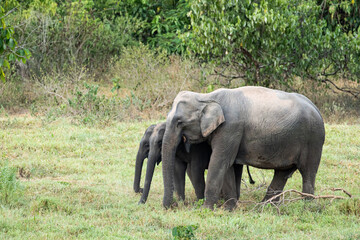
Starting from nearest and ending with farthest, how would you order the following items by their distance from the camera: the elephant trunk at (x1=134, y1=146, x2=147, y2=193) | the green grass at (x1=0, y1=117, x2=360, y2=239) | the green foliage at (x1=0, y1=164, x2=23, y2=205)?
1. the green grass at (x1=0, y1=117, x2=360, y2=239)
2. the green foliage at (x1=0, y1=164, x2=23, y2=205)
3. the elephant trunk at (x1=134, y1=146, x2=147, y2=193)

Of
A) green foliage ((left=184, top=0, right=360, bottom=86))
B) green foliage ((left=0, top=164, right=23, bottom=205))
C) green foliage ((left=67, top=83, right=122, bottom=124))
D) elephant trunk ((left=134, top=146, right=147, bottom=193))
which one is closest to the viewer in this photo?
green foliage ((left=0, top=164, right=23, bottom=205))

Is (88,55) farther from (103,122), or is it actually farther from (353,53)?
(353,53)

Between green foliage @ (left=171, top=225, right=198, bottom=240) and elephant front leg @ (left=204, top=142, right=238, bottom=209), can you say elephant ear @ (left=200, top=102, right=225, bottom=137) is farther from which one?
green foliage @ (left=171, top=225, right=198, bottom=240)

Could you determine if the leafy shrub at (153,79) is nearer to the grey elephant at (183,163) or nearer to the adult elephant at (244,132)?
the grey elephant at (183,163)

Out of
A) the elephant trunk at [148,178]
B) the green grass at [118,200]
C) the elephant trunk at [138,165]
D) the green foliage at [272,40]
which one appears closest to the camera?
the green grass at [118,200]

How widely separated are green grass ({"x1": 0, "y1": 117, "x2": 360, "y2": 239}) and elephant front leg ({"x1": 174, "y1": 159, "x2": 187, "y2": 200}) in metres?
0.23

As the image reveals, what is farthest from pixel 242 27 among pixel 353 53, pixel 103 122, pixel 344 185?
pixel 344 185

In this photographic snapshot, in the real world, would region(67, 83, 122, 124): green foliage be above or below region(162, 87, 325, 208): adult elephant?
below

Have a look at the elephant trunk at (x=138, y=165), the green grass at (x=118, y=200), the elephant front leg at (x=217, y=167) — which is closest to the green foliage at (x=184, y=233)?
the green grass at (x=118, y=200)

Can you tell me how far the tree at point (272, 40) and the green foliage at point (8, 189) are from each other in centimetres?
766

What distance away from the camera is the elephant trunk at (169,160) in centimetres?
784

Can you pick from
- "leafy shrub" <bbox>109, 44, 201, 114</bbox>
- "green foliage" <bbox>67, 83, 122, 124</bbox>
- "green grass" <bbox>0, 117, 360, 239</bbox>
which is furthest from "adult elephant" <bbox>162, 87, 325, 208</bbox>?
"leafy shrub" <bbox>109, 44, 201, 114</bbox>

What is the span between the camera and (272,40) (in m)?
14.8

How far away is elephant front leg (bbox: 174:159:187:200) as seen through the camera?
8.50 metres
